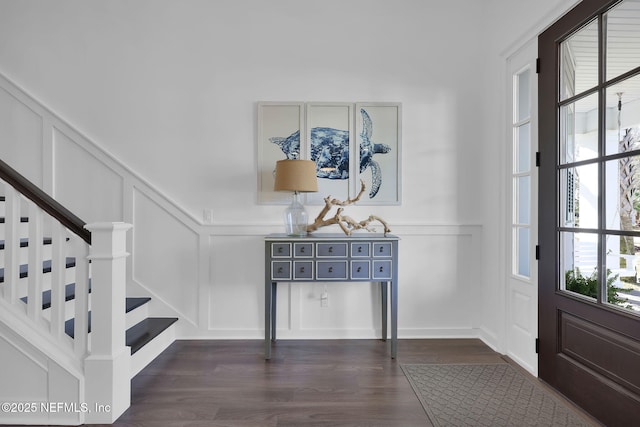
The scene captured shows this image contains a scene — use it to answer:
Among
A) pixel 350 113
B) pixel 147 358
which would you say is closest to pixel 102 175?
pixel 147 358

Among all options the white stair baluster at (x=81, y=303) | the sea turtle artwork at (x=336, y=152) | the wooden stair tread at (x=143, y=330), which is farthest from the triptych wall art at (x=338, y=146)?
the white stair baluster at (x=81, y=303)

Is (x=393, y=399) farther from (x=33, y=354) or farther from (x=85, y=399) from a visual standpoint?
(x=33, y=354)

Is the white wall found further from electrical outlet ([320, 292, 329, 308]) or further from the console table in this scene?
the console table

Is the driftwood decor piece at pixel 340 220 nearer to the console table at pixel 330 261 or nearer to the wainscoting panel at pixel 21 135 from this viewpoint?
the console table at pixel 330 261

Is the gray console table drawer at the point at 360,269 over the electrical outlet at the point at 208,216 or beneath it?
beneath

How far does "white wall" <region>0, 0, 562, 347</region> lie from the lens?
10.3 feet

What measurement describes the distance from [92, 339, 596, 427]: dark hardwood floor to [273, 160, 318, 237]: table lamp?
38.6 inches

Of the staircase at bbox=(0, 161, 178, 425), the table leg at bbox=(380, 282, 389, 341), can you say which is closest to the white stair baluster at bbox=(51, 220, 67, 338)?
the staircase at bbox=(0, 161, 178, 425)

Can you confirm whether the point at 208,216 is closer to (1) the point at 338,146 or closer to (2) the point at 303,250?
(2) the point at 303,250

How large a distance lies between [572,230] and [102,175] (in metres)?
3.51

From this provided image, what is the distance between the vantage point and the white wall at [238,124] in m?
3.13

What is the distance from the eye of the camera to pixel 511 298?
9.20 feet

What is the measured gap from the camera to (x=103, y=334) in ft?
6.32

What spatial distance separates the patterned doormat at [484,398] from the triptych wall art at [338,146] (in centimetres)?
142
